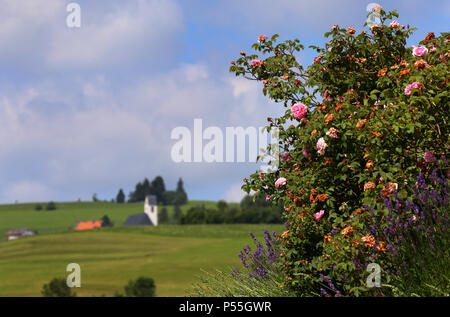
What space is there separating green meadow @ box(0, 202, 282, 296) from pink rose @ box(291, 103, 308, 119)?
31.1m

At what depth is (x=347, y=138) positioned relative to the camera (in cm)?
630

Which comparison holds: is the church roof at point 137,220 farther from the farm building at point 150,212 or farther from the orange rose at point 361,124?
the orange rose at point 361,124

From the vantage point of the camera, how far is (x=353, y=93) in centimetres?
679

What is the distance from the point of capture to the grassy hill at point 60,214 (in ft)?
430

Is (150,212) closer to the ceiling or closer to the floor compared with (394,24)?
closer to the floor

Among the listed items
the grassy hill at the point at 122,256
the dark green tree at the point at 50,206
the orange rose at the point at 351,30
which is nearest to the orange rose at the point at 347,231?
the orange rose at the point at 351,30

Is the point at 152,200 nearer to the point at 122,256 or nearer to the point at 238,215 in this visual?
the point at 238,215

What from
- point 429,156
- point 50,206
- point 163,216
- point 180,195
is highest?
point 180,195

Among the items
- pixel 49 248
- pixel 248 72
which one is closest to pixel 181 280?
pixel 49 248

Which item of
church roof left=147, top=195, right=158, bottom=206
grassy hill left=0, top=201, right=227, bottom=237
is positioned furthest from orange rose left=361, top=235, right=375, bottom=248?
church roof left=147, top=195, right=158, bottom=206

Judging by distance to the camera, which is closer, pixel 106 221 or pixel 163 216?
pixel 106 221

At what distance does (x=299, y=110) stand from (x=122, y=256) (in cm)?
6230

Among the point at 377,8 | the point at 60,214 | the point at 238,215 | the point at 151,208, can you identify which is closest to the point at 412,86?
the point at 377,8

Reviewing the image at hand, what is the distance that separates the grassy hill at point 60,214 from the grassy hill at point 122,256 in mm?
49688
